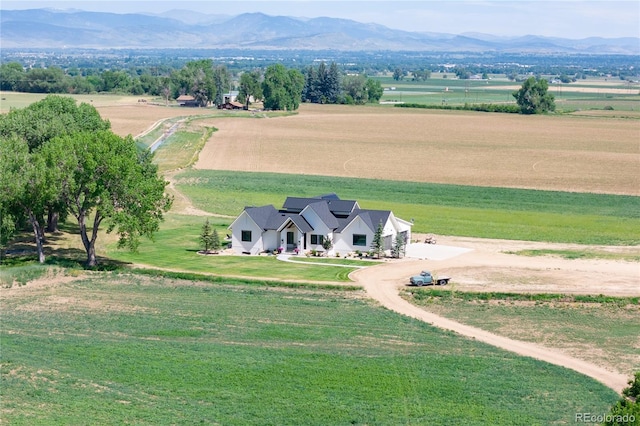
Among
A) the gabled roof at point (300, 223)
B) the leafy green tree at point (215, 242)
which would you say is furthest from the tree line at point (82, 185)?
the gabled roof at point (300, 223)

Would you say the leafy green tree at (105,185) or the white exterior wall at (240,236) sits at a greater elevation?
the leafy green tree at (105,185)

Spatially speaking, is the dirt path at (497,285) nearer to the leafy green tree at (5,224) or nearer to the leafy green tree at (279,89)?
the leafy green tree at (5,224)

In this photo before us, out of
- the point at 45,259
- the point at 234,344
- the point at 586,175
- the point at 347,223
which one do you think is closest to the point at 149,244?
the point at 45,259

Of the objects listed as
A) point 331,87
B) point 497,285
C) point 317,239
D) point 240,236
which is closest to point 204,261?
point 240,236

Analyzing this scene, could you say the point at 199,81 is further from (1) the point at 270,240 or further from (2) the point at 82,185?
(2) the point at 82,185

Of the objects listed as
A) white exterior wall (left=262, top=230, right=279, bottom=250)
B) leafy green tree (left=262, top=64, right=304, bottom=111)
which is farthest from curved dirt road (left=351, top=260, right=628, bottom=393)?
leafy green tree (left=262, top=64, right=304, bottom=111)

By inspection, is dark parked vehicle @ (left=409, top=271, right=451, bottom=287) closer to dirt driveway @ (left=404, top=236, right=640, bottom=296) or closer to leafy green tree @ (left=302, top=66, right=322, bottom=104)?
dirt driveway @ (left=404, top=236, right=640, bottom=296)
